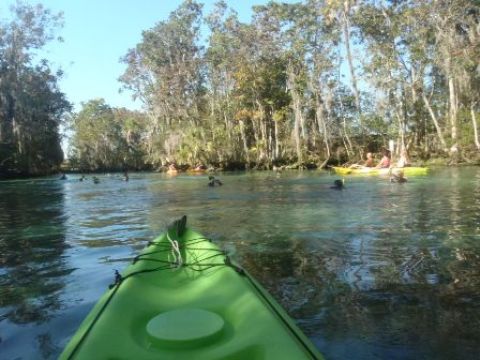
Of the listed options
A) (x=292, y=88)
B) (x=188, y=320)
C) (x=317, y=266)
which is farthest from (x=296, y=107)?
(x=188, y=320)

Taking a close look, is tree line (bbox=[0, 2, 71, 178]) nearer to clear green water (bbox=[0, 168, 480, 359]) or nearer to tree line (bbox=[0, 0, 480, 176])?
tree line (bbox=[0, 0, 480, 176])

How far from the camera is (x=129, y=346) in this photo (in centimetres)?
289

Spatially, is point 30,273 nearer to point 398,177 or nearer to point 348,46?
point 398,177

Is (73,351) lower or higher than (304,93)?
lower

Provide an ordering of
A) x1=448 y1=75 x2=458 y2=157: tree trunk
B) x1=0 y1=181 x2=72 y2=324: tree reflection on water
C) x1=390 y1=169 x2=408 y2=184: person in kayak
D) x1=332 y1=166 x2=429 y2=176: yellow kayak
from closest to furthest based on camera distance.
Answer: x1=0 y1=181 x2=72 y2=324: tree reflection on water → x1=390 y1=169 x2=408 y2=184: person in kayak → x1=332 y1=166 x2=429 y2=176: yellow kayak → x1=448 y1=75 x2=458 y2=157: tree trunk

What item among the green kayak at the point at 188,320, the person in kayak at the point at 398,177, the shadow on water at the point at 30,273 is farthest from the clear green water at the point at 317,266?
the person in kayak at the point at 398,177

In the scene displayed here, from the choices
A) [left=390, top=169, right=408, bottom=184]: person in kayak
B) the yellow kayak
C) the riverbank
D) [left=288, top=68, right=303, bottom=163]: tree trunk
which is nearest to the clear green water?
[left=390, top=169, right=408, bottom=184]: person in kayak

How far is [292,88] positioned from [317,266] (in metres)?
36.4

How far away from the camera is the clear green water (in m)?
4.21

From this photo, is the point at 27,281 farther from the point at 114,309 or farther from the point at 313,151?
the point at 313,151

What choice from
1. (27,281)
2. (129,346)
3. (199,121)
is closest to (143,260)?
(129,346)

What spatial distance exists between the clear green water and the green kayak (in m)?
0.86

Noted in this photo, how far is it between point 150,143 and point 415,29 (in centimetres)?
3419

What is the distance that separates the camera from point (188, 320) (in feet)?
10.2
